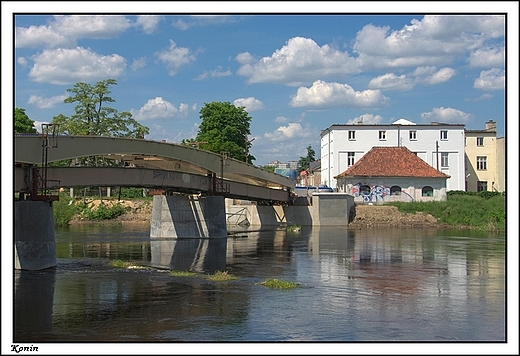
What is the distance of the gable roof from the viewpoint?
284 ft

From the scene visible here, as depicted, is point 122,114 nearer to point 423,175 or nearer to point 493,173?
point 423,175

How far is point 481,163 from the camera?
99.8 metres

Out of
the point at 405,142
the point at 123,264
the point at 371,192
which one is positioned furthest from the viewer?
the point at 405,142

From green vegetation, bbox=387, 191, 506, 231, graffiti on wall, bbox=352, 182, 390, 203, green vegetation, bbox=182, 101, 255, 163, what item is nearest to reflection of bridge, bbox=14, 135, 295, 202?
graffiti on wall, bbox=352, 182, 390, 203

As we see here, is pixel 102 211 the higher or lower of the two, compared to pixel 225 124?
lower

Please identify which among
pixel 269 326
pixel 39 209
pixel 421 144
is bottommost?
pixel 269 326

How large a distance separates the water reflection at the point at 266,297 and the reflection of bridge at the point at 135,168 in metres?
4.58

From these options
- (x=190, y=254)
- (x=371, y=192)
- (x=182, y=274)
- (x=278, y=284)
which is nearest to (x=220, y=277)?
(x=182, y=274)

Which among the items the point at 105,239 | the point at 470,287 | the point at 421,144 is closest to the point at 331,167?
the point at 421,144

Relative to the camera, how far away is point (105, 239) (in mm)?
54406

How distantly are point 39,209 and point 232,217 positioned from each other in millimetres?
56329

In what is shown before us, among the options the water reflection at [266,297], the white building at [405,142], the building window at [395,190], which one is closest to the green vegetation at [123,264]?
the water reflection at [266,297]

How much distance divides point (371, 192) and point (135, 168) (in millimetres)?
48474

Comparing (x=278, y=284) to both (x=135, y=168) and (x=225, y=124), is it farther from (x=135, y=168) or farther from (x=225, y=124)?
(x=225, y=124)
